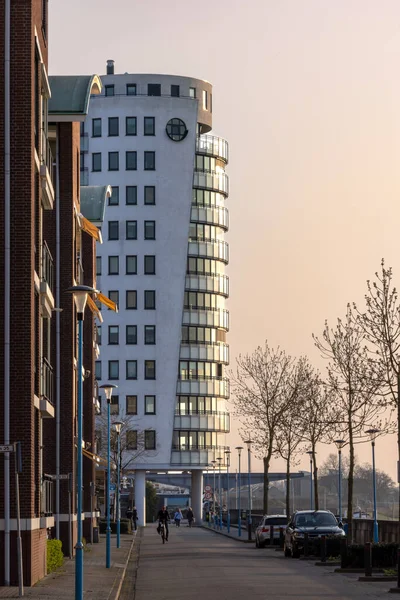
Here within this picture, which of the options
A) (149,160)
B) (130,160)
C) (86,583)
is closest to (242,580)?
(86,583)

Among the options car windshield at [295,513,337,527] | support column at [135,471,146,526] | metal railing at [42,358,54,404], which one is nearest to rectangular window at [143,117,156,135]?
support column at [135,471,146,526]

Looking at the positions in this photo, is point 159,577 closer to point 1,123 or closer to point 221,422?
point 1,123

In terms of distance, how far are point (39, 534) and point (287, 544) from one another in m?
17.3

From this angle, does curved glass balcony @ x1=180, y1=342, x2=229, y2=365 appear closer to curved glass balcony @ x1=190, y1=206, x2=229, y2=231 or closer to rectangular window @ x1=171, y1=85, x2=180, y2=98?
curved glass balcony @ x1=190, y1=206, x2=229, y2=231

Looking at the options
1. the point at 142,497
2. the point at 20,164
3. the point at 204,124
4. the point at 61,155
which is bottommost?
the point at 142,497

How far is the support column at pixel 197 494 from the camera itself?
→ 121000mm

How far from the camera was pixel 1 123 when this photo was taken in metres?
28.5

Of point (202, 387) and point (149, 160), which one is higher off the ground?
point (149, 160)

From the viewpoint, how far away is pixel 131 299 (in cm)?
11494

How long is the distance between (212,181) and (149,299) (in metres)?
13.0

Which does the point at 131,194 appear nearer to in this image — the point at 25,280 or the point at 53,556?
the point at 53,556

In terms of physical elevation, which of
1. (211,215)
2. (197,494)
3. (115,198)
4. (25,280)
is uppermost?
(115,198)

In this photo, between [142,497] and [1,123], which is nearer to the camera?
[1,123]

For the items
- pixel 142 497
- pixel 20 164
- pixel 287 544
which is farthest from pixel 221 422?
pixel 20 164
